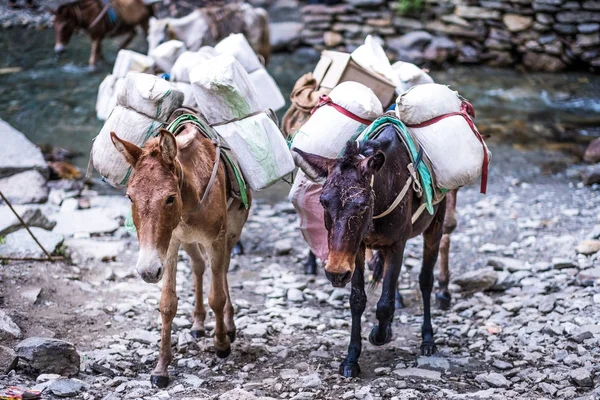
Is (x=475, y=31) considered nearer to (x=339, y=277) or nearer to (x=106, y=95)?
(x=106, y=95)

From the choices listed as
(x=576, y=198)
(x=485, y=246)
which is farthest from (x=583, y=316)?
(x=576, y=198)

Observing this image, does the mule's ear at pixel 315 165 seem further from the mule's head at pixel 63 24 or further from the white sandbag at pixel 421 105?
the mule's head at pixel 63 24

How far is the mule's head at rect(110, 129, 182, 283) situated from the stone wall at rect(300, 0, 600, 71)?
13068mm

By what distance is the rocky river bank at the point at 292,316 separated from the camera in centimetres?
525

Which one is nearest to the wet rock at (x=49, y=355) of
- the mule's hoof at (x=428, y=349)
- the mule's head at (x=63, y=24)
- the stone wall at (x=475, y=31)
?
the mule's hoof at (x=428, y=349)

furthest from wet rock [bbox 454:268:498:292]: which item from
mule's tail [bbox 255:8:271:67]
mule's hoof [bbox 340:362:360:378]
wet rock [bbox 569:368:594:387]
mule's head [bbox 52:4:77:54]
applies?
mule's head [bbox 52:4:77:54]

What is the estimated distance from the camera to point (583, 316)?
6.33 metres

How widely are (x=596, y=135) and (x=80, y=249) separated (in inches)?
341

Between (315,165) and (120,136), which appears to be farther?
(120,136)

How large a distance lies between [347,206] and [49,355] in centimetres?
219

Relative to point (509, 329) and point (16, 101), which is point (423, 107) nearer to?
point (509, 329)

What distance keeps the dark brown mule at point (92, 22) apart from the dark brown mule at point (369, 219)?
36.8ft

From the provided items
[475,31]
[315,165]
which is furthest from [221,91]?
[475,31]

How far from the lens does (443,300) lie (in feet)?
23.1
